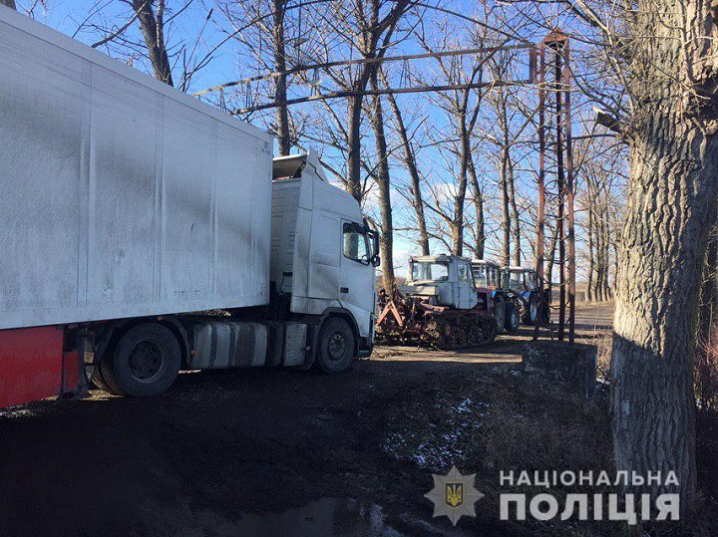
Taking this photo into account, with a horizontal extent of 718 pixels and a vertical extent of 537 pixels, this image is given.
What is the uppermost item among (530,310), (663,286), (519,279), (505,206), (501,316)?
(505,206)

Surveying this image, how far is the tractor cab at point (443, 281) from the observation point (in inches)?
661

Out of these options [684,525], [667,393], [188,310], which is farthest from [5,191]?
[684,525]

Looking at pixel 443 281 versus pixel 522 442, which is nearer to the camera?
pixel 522 442

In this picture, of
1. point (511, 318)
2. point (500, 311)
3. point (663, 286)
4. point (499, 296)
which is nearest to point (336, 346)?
point (663, 286)

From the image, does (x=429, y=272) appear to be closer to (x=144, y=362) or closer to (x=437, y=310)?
(x=437, y=310)

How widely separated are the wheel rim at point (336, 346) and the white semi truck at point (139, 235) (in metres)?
0.05

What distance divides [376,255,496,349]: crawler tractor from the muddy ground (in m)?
8.03

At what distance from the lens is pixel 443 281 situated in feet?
56.5

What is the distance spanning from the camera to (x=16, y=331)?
5.02 meters

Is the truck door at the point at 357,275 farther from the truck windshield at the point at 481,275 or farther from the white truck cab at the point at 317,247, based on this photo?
the truck windshield at the point at 481,275

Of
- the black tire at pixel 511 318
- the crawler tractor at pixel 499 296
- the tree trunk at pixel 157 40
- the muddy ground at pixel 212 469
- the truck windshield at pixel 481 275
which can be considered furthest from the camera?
the truck windshield at pixel 481 275

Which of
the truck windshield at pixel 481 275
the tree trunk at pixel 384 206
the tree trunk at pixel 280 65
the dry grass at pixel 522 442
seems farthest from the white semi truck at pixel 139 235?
the truck windshield at pixel 481 275

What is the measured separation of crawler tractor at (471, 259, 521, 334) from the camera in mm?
21531

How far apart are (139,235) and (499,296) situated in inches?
698
